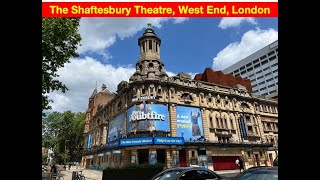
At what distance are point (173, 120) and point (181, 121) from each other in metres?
1.55

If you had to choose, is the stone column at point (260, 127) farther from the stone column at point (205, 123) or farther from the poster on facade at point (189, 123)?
the poster on facade at point (189, 123)

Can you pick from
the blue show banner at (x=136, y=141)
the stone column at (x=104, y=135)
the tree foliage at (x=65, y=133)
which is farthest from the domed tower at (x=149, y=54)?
the tree foliage at (x=65, y=133)

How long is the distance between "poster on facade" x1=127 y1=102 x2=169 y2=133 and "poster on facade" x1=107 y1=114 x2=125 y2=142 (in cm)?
433

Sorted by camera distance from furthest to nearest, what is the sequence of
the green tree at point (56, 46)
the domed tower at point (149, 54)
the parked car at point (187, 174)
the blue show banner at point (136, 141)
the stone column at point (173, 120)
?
1. the domed tower at point (149, 54)
2. the stone column at point (173, 120)
3. the blue show banner at point (136, 141)
4. the green tree at point (56, 46)
5. the parked car at point (187, 174)

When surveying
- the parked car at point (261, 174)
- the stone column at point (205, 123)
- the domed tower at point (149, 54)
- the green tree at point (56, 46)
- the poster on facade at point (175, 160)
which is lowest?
the poster on facade at point (175, 160)

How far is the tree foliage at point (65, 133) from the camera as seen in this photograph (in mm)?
66519

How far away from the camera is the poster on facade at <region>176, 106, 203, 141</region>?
3722 centimetres

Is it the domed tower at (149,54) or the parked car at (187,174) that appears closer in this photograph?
the parked car at (187,174)

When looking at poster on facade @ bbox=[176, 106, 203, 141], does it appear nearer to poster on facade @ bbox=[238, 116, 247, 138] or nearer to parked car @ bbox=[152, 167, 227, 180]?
poster on facade @ bbox=[238, 116, 247, 138]
